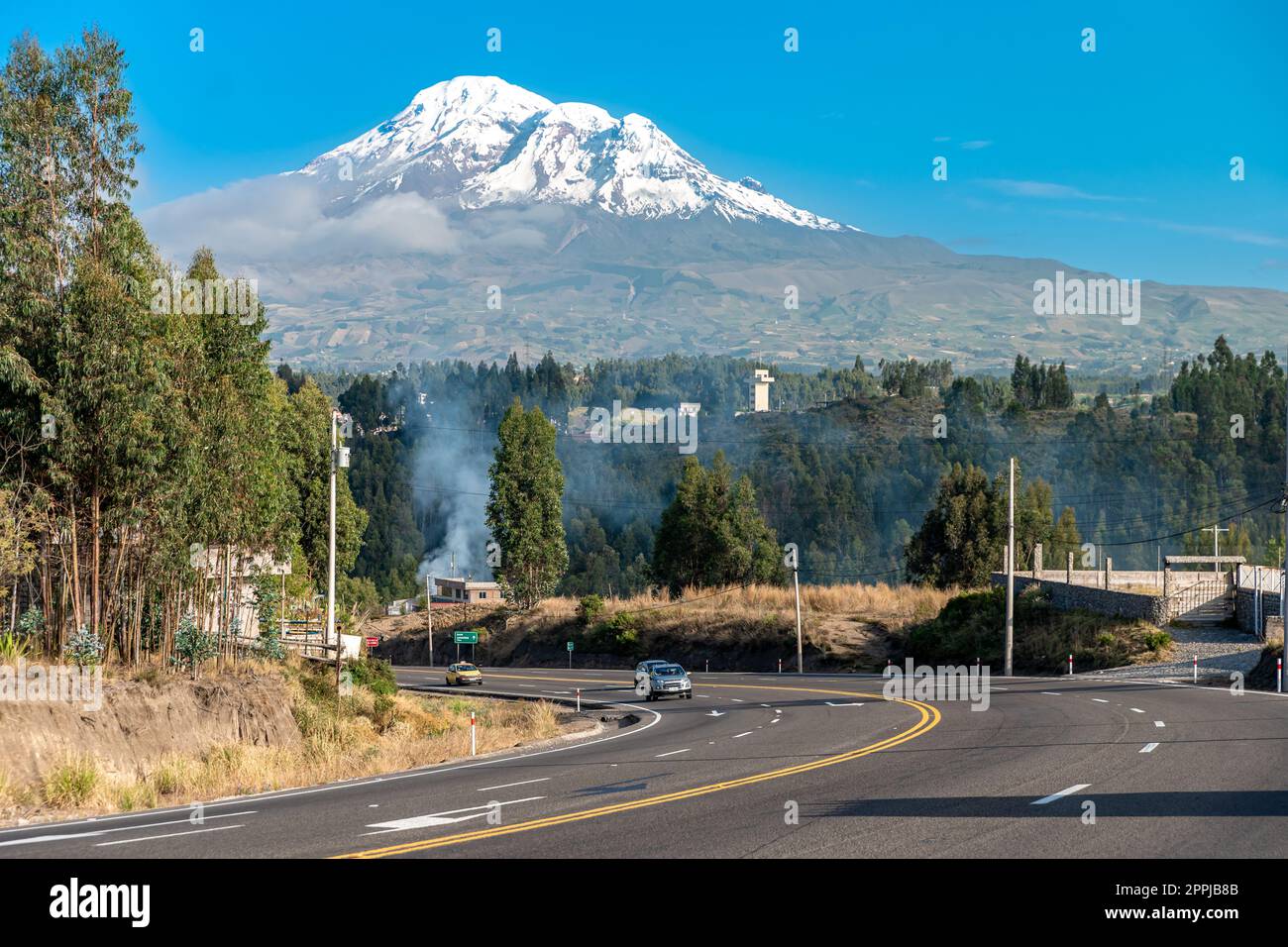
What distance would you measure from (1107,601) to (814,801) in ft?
146

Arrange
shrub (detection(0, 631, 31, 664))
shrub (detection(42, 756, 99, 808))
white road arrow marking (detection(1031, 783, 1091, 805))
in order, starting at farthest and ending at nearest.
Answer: shrub (detection(0, 631, 31, 664)), shrub (detection(42, 756, 99, 808)), white road arrow marking (detection(1031, 783, 1091, 805))

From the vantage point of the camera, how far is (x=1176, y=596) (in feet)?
175

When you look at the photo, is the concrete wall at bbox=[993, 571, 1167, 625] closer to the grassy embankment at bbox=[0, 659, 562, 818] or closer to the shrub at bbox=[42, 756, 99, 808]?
the grassy embankment at bbox=[0, 659, 562, 818]

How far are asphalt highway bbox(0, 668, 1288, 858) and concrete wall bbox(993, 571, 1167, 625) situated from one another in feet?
82.2

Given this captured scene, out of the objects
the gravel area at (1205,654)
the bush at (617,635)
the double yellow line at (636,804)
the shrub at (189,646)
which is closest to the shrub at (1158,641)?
the gravel area at (1205,654)

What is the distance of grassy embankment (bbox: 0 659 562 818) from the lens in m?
18.7

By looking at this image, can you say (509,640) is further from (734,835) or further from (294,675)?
(734,835)

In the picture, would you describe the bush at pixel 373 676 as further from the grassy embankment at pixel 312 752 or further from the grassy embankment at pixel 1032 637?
the grassy embankment at pixel 1032 637

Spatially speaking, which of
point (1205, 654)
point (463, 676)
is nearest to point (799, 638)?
point (463, 676)

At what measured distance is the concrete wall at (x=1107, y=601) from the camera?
53.1m

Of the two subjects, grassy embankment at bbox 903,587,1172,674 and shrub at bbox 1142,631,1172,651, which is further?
grassy embankment at bbox 903,587,1172,674

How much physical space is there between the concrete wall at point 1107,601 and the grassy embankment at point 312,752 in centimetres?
2548

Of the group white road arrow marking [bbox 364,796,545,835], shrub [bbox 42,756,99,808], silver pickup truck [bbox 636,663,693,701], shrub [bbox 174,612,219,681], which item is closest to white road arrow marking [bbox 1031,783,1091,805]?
white road arrow marking [bbox 364,796,545,835]
